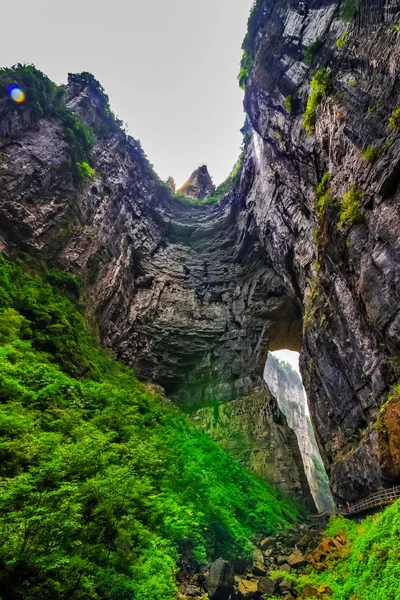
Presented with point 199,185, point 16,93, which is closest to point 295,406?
point 199,185

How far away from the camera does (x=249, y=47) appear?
24.8 m

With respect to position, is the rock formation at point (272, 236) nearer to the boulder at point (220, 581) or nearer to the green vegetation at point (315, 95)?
the green vegetation at point (315, 95)

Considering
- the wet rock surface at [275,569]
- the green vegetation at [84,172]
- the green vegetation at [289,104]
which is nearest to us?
the wet rock surface at [275,569]

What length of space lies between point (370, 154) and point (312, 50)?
8.86 metres

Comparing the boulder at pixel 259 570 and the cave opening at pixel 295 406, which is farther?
the cave opening at pixel 295 406

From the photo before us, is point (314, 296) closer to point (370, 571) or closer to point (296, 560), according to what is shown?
point (296, 560)

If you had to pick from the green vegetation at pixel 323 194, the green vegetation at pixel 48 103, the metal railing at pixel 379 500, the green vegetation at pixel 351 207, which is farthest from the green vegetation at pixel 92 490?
the green vegetation at pixel 48 103

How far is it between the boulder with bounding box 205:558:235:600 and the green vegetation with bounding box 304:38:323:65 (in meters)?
20.7

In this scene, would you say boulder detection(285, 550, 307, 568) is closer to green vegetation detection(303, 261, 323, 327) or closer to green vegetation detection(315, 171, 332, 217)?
green vegetation detection(303, 261, 323, 327)

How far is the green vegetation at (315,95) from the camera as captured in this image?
14.8 metres

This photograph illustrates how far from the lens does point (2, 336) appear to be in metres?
9.91

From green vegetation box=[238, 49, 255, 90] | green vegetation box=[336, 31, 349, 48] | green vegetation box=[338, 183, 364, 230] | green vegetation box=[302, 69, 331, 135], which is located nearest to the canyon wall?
green vegetation box=[338, 183, 364, 230]

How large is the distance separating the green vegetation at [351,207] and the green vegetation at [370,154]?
38.6 inches

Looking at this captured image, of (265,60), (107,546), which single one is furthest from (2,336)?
(265,60)
